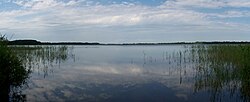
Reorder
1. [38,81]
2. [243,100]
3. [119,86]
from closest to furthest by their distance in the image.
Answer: [243,100] → [119,86] → [38,81]

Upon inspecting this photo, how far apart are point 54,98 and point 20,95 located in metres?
1.56

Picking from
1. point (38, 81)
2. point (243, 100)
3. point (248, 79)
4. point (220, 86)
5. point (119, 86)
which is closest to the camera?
point (243, 100)

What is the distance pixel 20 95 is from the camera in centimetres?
1280

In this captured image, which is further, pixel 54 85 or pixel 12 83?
pixel 54 85

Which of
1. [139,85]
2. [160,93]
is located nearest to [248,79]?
[160,93]

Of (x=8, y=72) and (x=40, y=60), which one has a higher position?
(x=8, y=72)

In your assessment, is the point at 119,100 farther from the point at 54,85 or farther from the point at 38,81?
the point at 38,81

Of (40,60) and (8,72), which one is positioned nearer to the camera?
(8,72)

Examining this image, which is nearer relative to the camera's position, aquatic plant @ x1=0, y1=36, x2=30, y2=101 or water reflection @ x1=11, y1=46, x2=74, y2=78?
aquatic plant @ x1=0, y1=36, x2=30, y2=101

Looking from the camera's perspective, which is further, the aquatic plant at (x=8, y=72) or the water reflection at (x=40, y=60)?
the water reflection at (x=40, y=60)

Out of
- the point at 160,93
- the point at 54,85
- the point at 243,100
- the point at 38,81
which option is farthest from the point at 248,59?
the point at 38,81

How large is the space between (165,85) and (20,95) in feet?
21.0

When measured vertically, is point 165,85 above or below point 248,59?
below

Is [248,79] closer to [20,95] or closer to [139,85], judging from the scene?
[139,85]
